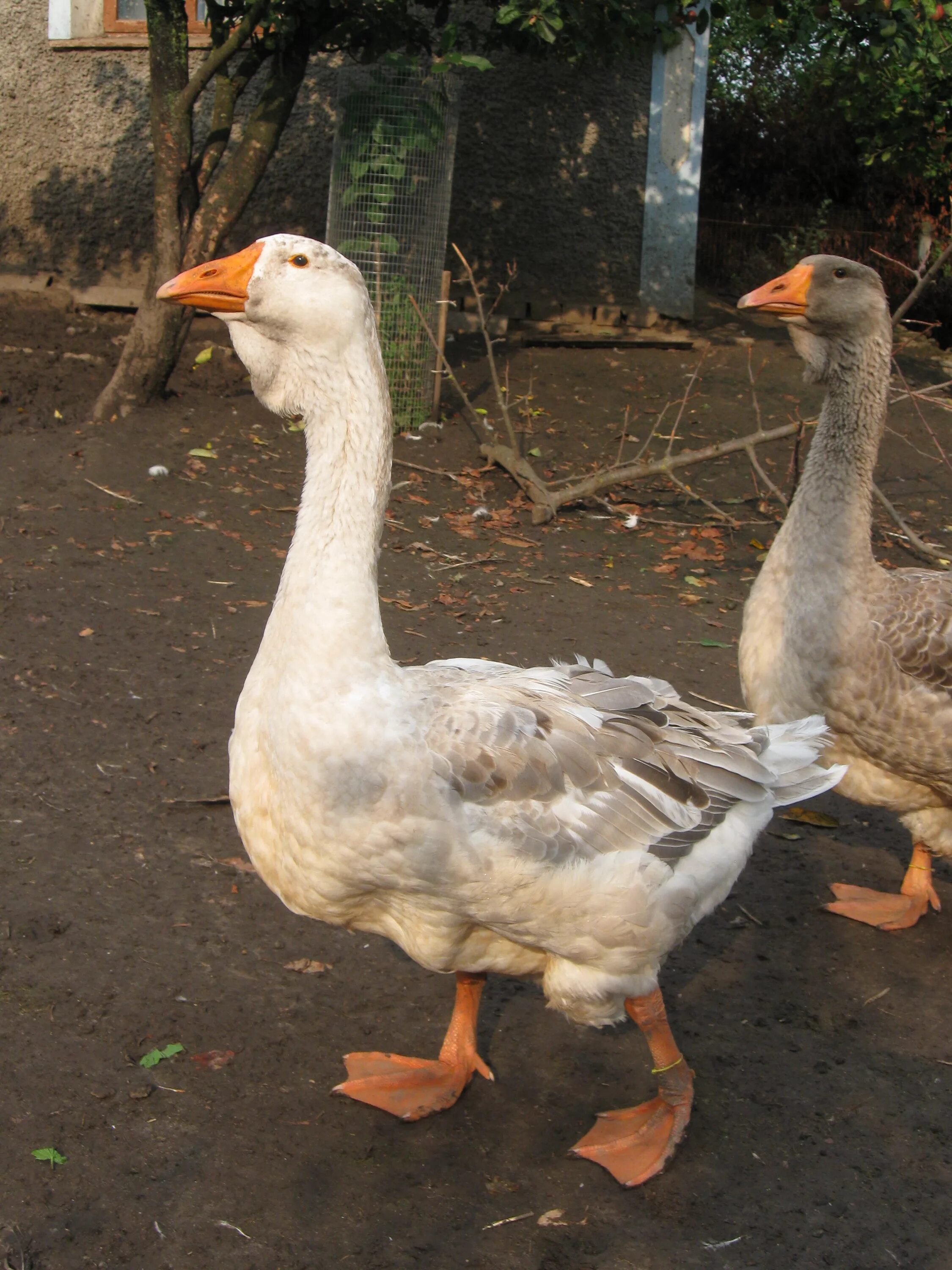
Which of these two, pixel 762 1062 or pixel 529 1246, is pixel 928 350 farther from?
pixel 529 1246

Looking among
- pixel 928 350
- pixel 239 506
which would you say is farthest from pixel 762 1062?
pixel 928 350

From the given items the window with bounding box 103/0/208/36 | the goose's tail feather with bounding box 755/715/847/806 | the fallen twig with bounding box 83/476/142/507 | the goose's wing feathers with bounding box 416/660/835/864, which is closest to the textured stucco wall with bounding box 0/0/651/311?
the window with bounding box 103/0/208/36

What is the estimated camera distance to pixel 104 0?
11617 millimetres

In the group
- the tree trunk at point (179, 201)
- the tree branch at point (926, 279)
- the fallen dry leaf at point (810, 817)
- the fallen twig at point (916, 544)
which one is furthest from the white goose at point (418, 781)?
the tree trunk at point (179, 201)

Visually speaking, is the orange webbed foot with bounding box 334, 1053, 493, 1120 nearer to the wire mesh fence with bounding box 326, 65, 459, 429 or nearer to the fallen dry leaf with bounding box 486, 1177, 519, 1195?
the fallen dry leaf with bounding box 486, 1177, 519, 1195

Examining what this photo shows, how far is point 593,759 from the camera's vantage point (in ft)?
10.0

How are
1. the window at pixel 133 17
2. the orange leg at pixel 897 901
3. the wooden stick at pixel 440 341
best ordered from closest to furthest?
the orange leg at pixel 897 901, the wooden stick at pixel 440 341, the window at pixel 133 17

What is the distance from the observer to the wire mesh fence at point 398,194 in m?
9.05

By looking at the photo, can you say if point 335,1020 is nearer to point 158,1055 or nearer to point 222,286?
point 158,1055

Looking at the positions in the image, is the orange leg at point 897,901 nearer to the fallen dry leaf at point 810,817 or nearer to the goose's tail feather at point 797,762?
the fallen dry leaf at point 810,817

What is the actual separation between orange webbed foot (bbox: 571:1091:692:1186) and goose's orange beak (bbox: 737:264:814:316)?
9.56 feet

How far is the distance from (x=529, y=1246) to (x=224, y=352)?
8.90 m

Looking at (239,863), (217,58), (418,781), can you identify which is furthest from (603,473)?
(418,781)

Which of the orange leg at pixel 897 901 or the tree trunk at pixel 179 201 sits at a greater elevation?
the tree trunk at pixel 179 201
